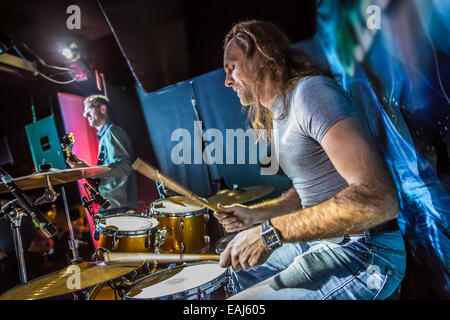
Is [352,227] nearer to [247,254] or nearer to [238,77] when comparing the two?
[247,254]

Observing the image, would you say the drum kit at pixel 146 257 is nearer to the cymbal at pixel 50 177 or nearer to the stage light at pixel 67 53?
the cymbal at pixel 50 177

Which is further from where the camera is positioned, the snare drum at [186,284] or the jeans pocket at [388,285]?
the snare drum at [186,284]

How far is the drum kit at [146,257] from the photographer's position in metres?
1.16

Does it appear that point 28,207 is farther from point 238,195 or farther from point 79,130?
point 238,195

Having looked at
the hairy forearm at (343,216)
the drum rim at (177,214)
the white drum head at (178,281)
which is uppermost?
the hairy forearm at (343,216)

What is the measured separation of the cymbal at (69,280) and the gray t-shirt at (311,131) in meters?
0.98

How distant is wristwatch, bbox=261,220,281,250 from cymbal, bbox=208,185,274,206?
110 cm

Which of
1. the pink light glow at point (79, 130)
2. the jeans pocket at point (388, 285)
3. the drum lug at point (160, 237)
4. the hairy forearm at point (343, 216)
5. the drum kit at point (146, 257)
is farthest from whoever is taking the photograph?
the pink light glow at point (79, 130)

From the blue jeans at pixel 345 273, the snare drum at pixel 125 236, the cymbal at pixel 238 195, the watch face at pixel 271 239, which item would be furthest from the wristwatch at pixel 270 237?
the cymbal at pixel 238 195

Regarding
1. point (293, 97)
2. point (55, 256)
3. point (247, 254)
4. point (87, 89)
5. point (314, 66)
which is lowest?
point (55, 256)

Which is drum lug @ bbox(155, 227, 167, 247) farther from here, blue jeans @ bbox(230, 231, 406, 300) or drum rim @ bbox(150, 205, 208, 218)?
blue jeans @ bbox(230, 231, 406, 300)

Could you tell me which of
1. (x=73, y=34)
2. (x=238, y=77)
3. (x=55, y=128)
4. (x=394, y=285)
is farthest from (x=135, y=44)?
(x=394, y=285)

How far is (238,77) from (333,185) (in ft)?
2.43
